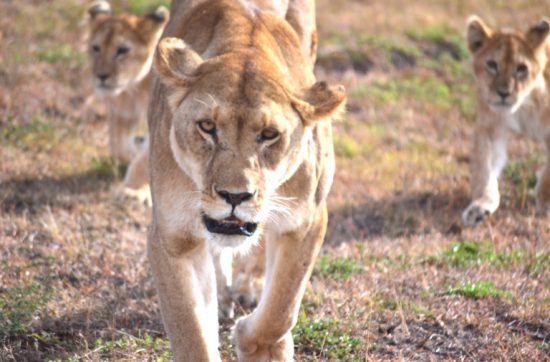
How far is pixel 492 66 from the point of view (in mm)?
8477

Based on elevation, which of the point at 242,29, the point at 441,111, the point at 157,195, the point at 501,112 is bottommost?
the point at 441,111

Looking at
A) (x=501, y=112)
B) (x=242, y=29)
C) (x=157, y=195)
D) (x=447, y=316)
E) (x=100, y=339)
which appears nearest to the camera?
(x=157, y=195)

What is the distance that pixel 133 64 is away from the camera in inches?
347

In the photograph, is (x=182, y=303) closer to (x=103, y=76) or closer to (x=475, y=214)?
(x=475, y=214)

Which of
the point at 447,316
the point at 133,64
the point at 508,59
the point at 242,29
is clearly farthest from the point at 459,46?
the point at 242,29

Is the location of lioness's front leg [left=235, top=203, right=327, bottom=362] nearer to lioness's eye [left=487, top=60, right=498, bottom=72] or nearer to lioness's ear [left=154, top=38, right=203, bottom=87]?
lioness's ear [left=154, top=38, right=203, bottom=87]

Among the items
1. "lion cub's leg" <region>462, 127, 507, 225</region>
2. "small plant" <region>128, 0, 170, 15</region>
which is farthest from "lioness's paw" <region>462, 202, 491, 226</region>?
"small plant" <region>128, 0, 170, 15</region>

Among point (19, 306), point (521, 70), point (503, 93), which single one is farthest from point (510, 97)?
point (19, 306)

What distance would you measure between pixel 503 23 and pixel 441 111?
344 centimetres

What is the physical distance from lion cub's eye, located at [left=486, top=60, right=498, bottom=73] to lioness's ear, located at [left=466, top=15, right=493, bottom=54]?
31 cm

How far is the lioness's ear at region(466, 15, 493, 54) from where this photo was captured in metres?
8.72

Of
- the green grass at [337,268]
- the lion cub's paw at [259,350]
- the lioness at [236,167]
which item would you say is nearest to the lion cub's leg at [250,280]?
the green grass at [337,268]

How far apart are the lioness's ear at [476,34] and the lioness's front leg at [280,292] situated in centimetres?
444

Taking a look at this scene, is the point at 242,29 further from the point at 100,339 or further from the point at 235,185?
the point at 100,339
